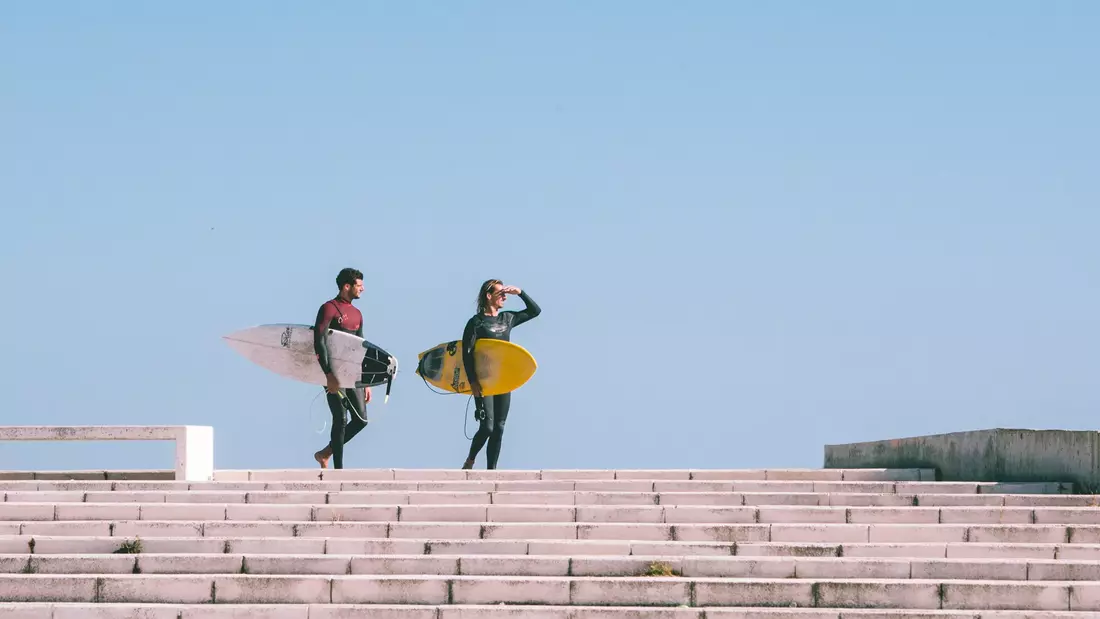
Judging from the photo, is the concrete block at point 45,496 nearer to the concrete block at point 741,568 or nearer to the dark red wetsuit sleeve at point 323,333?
the dark red wetsuit sleeve at point 323,333

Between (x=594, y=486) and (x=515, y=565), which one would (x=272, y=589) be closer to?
(x=515, y=565)

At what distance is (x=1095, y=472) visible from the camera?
14.0 m

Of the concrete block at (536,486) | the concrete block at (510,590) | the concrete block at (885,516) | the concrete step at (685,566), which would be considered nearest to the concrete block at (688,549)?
the concrete step at (685,566)

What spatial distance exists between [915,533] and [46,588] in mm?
6394

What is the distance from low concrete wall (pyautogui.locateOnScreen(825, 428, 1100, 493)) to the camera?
1419cm

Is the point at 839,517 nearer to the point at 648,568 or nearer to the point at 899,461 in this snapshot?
the point at 648,568

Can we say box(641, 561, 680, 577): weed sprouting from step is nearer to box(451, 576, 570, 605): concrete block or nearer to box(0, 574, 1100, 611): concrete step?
box(0, 574, 1100, 611): concrete step

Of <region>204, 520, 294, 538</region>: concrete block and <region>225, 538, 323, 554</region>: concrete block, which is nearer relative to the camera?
<region>225, 538, 323, 554</region>: concrete block

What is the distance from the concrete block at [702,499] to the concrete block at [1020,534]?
2.00 meters

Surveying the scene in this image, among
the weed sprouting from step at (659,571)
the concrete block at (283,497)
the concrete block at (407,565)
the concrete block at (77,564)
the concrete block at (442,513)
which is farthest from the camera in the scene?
the concrete block at (283,497)

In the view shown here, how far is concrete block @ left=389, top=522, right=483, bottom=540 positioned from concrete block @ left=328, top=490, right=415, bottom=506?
102cm

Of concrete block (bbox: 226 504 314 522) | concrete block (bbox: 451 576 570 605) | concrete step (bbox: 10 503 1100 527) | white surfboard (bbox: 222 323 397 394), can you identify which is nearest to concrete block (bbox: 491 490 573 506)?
concrete step (bbox: 10 503 1100 527)

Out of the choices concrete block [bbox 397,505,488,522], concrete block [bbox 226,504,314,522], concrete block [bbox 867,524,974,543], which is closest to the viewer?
concrete block [bbox 867,524,974,543]

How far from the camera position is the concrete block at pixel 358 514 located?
13.2 m
